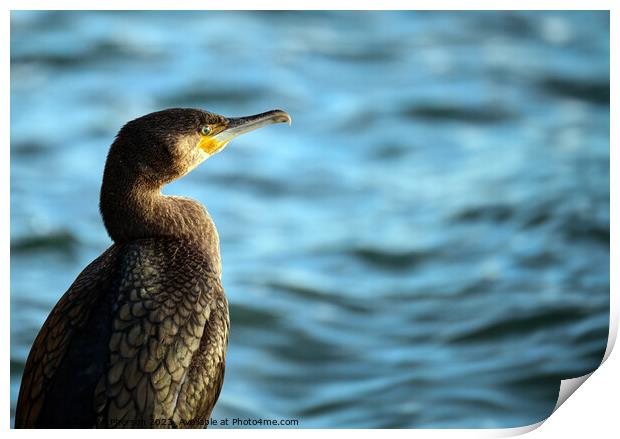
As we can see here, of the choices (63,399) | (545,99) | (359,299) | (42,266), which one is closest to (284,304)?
(359,299)

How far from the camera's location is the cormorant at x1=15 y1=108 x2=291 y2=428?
470 centimetres

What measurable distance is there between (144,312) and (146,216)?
56 cm

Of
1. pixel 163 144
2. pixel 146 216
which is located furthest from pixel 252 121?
pixel 146 216

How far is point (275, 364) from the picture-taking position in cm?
782

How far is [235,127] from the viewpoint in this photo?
216 inches

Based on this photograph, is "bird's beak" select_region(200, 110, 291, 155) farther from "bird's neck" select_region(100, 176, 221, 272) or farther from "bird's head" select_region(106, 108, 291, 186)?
"bird's neck" select_region(100, 176, 221, 272)

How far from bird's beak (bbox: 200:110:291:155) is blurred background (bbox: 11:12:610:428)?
1371 millimetres

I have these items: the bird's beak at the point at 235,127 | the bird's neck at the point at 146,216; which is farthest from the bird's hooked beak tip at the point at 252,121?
the bird's neck at the point at 146,216

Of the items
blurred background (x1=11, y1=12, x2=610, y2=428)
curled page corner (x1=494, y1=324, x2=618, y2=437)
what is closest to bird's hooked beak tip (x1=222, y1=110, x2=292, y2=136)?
blurred background (x1=11, y1=12, x2=610, y2=428)

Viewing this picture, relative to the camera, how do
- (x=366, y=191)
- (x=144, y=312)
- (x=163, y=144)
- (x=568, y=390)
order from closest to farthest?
(x=144, y=312)
(x=163, y=144)
(x=568, y=390)
(x=366, y=191)

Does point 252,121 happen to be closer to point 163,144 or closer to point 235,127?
point 235,127

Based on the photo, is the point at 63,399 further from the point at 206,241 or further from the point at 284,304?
the point at 284,304

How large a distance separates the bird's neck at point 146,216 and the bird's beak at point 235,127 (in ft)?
1.05

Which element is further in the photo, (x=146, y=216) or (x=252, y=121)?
(x=252, y=121)
